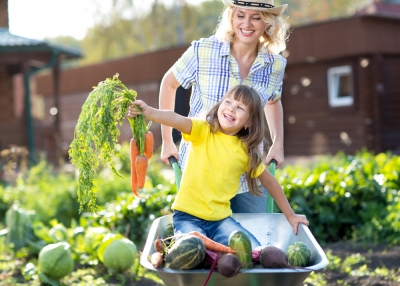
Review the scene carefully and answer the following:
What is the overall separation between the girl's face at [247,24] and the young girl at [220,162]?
51 cm

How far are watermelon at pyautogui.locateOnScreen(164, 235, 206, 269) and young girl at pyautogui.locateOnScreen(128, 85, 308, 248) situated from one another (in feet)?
1.53

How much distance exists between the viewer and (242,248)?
2.57m

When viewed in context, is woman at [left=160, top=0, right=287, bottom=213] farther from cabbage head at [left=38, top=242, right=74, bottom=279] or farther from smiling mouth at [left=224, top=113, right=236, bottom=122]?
cabbage head at [left=38, top=242, right=74, bottom=279]

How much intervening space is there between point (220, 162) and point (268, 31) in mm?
921

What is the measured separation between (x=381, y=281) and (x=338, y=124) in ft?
35.1

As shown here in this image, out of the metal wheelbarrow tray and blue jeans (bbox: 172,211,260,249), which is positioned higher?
blue jeans (bbox: 172,211,260,249)

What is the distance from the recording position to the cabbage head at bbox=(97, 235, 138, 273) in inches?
176

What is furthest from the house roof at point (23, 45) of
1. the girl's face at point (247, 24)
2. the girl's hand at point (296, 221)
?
the girl's hand at point (296, 221)

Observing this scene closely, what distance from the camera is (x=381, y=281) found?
14.4 ft

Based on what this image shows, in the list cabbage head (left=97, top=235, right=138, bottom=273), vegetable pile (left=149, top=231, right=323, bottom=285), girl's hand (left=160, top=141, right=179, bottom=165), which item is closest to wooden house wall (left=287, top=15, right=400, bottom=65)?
cabbage head (left=97, top=235, right=138, bottom=273)

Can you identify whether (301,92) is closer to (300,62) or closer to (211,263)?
(300,62)

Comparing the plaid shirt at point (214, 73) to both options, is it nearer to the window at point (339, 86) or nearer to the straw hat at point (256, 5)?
the straw hat at point (256, 5)

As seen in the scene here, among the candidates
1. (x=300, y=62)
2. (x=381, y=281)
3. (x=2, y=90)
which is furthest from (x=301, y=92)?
(x=381, y=281)

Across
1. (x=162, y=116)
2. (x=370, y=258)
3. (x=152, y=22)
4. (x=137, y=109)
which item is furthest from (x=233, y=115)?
(x=152, y=22)
